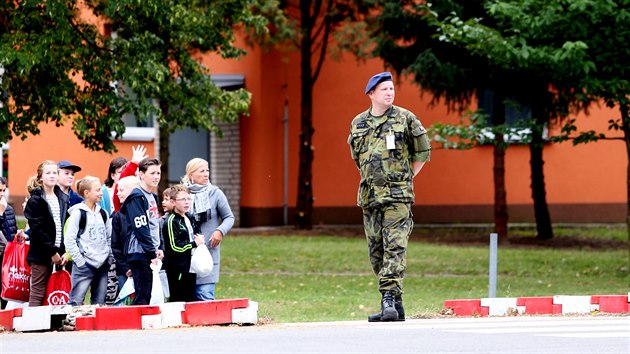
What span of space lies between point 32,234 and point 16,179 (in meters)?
20.1

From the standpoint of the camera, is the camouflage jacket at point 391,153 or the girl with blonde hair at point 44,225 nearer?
the camouflage jacket at point 391,153

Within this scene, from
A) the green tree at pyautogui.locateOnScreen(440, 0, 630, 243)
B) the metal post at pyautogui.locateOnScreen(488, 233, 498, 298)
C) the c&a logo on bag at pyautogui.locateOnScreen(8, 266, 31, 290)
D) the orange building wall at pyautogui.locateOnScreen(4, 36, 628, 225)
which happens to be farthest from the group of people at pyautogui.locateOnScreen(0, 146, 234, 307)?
the orange building wall at pyautogui.locateOnScreen(4, 36, 628, 225)

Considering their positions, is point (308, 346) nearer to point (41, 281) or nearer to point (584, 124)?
point (41, 281)

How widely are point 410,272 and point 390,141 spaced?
11.5 m

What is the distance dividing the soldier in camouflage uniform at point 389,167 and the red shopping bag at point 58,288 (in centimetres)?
320

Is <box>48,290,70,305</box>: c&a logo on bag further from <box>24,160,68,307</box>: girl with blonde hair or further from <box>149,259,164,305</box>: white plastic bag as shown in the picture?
<box>149,259,164,305</box>: white plastic bag

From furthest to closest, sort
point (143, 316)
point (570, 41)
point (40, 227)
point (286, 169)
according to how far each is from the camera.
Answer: point (286, 169), point (570, 41), point (40, 227), point (143, 316)

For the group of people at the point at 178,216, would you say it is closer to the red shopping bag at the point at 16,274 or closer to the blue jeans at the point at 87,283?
the blue jeans at the point at 87,283

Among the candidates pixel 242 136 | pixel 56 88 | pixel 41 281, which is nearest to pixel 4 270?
pixel 41 281

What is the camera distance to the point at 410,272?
2141cm

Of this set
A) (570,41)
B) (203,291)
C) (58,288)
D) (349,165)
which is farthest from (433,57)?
(58,288)

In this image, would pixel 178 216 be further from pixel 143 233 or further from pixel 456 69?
pixel 456 69

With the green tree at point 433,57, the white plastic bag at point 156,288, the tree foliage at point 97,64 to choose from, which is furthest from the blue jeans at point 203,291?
the green tree at point 433,57

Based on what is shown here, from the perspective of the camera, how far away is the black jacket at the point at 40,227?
11625mm
